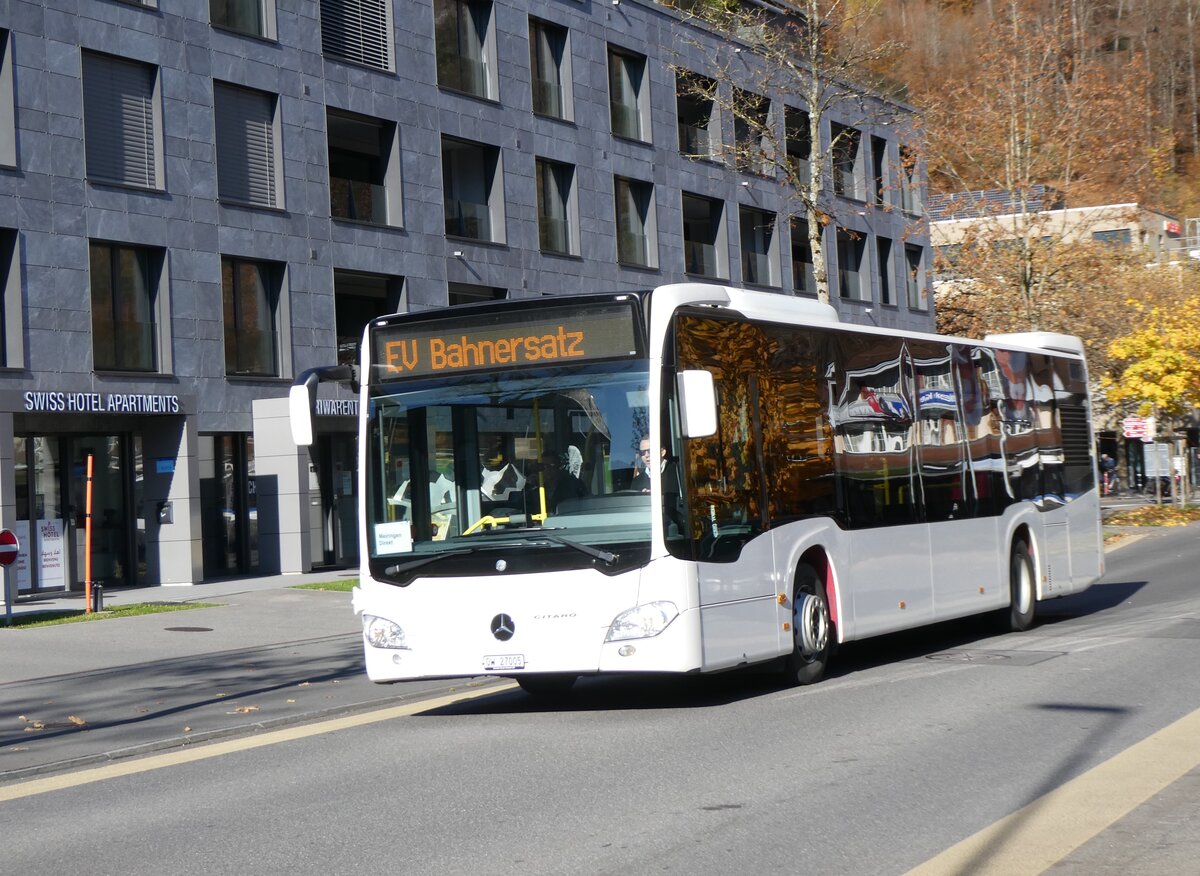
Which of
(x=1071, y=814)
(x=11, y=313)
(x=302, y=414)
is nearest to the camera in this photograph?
(x=1071, y=814)

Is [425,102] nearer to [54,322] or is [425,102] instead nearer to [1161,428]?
[54,322]

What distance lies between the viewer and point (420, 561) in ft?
35.0

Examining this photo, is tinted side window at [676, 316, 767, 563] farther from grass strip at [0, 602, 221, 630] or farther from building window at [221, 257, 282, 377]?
building window at [221, 257, 282, 377]

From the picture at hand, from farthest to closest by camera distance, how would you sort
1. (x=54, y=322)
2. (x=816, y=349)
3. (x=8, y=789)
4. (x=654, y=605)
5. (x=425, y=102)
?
(x=425, y=102) → (x=54, y=322) → (x=816, y=349) → (x=654, y=605) → (x=8, y=789)

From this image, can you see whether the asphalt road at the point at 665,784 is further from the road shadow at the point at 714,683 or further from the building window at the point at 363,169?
the building window at the point at 363,169

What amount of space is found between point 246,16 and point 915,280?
1172 inches

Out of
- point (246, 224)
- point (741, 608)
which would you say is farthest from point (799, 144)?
point (741, 608)

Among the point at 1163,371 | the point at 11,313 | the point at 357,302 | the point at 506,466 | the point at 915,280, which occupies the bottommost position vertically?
the point at 506,466

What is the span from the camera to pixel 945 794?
7.43 metres

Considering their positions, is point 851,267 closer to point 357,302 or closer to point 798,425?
point 357,302

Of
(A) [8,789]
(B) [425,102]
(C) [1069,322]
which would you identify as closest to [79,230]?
(B) [425,102]

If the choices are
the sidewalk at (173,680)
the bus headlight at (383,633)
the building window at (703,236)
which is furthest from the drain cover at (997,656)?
the building window at (703,236)

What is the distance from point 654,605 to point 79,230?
18.3m

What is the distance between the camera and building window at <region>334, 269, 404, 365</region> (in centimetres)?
3158
